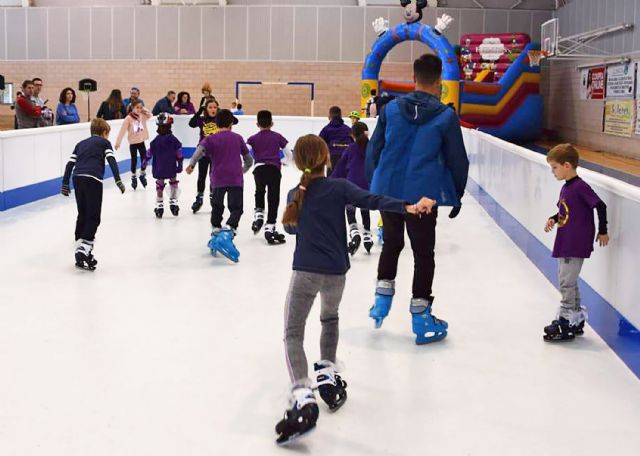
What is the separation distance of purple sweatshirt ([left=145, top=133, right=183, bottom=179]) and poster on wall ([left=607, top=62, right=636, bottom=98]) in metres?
9.99

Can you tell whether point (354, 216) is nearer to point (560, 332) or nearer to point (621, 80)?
point (560, 332)

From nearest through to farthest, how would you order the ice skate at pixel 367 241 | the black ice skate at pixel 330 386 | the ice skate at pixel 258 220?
the black ice skate at pixel 330 386 < the ice skate at pixel 367 241 < the ice skate at pixel 258 220

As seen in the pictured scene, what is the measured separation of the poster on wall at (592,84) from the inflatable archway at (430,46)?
2.80 m

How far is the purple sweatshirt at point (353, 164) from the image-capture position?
7543 millimetres

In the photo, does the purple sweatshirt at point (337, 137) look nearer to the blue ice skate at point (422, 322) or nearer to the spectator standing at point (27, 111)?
the blue ice skate at point (422, 322)

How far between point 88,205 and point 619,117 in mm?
13014

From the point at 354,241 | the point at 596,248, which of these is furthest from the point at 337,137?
the point at 596,248

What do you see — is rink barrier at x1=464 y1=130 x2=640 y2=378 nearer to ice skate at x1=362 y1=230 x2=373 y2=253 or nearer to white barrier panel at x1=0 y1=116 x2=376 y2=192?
ice skate at x1=362 y1=230 x2=373 y2=253

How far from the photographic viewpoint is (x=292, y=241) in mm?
8594

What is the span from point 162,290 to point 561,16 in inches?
765

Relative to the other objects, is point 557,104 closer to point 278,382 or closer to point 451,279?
point 451,279

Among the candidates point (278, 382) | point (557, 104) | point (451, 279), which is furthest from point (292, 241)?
point (557, 104)

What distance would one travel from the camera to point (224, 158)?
25.2ft

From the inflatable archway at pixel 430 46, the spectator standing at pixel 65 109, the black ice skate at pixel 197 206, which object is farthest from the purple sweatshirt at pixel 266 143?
the inflatable archway at pixel 430 46
